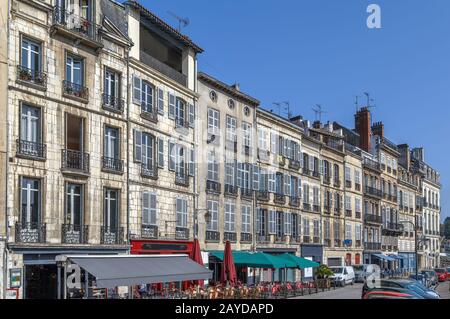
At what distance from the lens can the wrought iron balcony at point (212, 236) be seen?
115 ft

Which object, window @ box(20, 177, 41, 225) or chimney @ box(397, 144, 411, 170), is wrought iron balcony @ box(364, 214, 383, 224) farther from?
window @ box(20, 177, 41, 225)

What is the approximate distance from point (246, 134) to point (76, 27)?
701 inches

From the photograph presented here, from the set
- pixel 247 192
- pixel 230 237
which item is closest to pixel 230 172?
pixel 247 192

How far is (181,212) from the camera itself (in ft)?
107

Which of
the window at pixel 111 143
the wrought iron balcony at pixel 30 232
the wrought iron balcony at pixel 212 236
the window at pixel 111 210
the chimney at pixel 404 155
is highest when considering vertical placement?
the chimney at pixel 404 155

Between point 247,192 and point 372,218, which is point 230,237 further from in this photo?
point 372,218

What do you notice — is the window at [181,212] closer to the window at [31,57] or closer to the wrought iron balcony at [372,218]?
the window at [31,57]

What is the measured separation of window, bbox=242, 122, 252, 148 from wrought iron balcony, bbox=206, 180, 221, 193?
456 centimetres

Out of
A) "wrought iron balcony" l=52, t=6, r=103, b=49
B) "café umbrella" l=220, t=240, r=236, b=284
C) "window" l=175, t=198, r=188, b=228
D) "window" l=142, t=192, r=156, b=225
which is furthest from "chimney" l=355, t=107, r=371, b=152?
"wrought iron balcony" l=52, t=6, r=103, b=49

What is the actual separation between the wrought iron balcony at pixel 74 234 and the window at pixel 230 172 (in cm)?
1451

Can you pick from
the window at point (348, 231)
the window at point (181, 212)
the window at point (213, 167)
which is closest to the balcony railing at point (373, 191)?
the window at point (348, 231)
